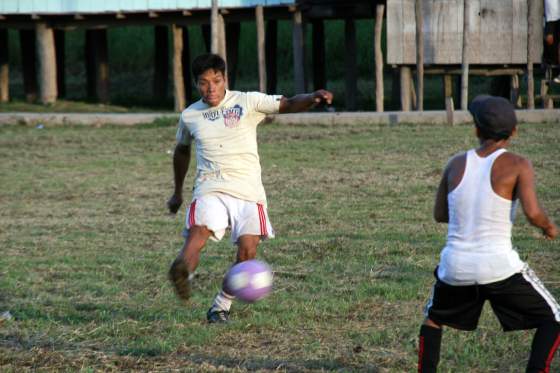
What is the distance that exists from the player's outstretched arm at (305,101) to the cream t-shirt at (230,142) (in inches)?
2.4

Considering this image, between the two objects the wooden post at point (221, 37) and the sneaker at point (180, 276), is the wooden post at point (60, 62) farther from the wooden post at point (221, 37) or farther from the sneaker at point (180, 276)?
the sneaker at point (180, 276)

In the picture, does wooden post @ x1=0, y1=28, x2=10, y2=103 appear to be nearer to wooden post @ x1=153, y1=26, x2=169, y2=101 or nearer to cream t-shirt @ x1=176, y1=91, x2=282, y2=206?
wooden post @ x1=153, y1=26, x2=169, y2=101

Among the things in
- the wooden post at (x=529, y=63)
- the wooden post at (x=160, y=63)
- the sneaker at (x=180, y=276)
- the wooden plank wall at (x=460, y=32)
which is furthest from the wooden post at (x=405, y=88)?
the sneaker at (x=180, y=276)

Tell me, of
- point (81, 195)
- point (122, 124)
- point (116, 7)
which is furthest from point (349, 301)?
point (116, 7)

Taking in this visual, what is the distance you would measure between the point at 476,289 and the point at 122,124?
1581cm

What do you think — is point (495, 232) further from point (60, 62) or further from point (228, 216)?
point (60, 62)

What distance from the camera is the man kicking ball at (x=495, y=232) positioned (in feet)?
15.4

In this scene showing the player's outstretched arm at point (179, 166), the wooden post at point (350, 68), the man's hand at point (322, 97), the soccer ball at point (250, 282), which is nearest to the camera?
the soccer ball at point (250, 282)

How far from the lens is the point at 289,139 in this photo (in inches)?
682

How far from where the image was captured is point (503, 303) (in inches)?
188

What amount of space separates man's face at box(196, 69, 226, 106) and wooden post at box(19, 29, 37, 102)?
72.9 ft

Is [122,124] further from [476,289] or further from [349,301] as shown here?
[476,289]

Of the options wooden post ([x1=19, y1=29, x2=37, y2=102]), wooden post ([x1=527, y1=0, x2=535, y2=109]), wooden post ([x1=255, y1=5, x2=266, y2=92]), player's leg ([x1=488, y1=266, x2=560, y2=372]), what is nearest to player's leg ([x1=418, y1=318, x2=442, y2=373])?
player's leg ([x1=488, y1=266, x2=560, y2=372])

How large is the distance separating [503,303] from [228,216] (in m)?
2.10
